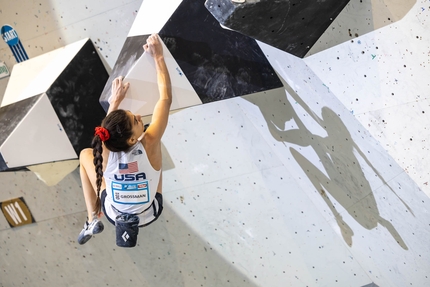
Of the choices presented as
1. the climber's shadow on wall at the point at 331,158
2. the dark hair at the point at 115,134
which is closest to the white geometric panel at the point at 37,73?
the dark hair at the point at 115,134

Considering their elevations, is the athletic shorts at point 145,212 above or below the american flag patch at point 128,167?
below

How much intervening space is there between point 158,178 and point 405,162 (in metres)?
0.83

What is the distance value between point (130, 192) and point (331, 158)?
76 cm

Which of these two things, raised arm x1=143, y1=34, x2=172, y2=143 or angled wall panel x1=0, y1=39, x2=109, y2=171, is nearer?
raised arm x1=143, y1=34, x2=172, y2=143

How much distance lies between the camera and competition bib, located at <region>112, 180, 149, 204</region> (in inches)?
65.0

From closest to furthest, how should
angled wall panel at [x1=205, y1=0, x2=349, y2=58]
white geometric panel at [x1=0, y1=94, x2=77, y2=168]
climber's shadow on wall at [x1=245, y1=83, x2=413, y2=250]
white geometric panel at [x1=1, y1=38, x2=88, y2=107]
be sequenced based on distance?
angled wall panel at [x1=205, y1=0, x2=349, y2=58], climber's shadow on wall at [x1=245, y1=83, x2=413, y2=250], white geometric panel at [x1=0, y1=94, x2=77, y2=168], white geometric panel at [x1=1, y1=38, x2=88, y2=107]

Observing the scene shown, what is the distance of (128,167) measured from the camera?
1613mm

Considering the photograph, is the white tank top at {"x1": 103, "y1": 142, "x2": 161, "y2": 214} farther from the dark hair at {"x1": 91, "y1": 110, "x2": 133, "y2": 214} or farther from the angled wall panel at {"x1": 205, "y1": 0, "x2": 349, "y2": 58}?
the angled wall panel at {"x1": 205, "y1": 0, "x2": 349, "y2": 58}

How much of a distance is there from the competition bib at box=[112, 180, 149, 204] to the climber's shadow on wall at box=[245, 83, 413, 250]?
64cm

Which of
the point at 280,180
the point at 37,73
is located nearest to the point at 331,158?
the point at 280,180

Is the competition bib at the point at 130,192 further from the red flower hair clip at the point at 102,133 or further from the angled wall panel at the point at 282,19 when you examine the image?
the angled wall panel at the point at 282,19

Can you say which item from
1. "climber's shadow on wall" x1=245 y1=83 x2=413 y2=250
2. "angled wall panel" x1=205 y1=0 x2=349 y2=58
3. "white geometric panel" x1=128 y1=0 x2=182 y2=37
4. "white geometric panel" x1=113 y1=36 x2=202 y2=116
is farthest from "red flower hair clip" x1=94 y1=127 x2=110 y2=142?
"climber's shadow on wall" x1=245 y1=83 x2=413 y2=250

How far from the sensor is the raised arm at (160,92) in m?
1.64

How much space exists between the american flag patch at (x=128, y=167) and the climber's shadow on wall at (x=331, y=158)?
656 mm
